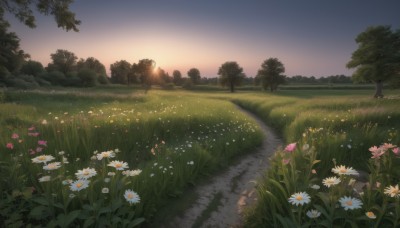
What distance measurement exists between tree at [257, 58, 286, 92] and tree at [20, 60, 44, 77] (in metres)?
59.3

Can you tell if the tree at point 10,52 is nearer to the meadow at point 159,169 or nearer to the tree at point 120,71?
the meadow at point 159,169

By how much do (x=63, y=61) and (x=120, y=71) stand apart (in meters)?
24.1

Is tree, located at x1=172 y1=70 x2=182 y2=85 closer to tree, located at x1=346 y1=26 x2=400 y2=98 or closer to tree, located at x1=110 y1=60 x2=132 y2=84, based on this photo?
tree, located at x1=110 y1=60 x2=132 y2=84

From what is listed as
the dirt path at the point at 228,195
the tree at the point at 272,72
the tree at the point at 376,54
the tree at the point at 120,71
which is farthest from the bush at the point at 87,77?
the dirt path at the point at 228,195

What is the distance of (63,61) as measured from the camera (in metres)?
77.7

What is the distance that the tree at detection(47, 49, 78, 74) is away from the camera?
76.2 metres

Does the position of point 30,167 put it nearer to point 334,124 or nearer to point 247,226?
point 247,226

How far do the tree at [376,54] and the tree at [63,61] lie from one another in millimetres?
80782

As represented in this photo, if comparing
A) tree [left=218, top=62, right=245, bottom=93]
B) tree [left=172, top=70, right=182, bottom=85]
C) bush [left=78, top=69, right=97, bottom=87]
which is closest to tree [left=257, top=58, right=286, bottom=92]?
tree [left=218, top=62, right=245, bottom=93]

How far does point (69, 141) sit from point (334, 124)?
9851 mm

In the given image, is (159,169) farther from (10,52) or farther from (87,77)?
(87,77)

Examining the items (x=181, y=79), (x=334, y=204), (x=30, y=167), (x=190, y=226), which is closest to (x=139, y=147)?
(x=30, y=167)

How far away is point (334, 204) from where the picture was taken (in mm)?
2670

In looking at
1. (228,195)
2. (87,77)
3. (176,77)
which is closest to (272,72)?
(87,77)
